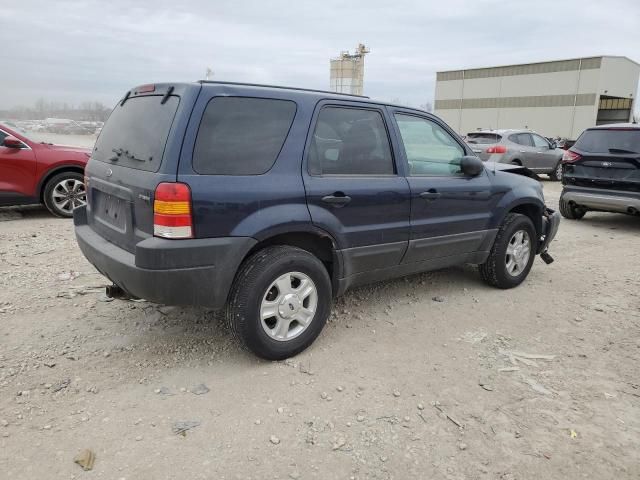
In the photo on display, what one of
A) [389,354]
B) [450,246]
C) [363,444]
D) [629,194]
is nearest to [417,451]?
[363,444]

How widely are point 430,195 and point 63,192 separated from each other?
5961 mm

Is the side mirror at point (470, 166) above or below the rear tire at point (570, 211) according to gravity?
above

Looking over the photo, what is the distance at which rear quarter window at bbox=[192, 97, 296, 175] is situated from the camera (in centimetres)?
292

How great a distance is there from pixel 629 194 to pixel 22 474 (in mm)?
8436

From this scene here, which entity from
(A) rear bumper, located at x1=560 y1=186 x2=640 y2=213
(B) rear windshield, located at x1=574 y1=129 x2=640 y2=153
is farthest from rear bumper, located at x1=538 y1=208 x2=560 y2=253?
(B) rear windshield, located at x1=574 y1=129 x2=640 y2=153

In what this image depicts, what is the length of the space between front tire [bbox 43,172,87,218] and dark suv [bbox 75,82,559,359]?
13.3 feet

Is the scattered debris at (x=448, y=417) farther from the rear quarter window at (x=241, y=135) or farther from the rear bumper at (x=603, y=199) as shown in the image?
the rear bumper at (x=603, y=199)

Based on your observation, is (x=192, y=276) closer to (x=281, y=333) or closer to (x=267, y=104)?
(x=281, y=333)

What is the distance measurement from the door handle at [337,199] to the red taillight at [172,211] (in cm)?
97

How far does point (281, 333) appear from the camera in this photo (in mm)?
3305

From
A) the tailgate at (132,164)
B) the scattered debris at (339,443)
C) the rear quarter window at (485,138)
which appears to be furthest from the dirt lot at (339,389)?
the rear quarter window at (485,138)

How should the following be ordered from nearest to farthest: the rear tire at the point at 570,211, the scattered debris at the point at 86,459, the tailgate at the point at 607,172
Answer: the scattered debris at the point at 86,459 → the tailgate at the point at 607,172 → the rear tire at the point at 570,211

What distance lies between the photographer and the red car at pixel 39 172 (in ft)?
23.2

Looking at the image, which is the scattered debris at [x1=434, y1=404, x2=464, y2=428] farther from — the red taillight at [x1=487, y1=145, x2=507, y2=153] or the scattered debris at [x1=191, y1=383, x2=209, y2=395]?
the red taillight at [x1=487, y1=145, x2=507, y2=153]
